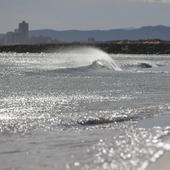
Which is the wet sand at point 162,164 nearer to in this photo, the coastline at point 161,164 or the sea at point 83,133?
the coastline at point 161,164

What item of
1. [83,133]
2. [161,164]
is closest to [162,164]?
[161,164]

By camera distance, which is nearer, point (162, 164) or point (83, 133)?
point (162, 164)

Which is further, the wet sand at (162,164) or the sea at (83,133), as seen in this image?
the sea at (83,133)

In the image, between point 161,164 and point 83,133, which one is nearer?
point 161,164

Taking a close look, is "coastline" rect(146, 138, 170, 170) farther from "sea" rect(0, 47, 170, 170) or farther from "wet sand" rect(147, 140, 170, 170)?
"sea" rect(0, 47, 170, 170)

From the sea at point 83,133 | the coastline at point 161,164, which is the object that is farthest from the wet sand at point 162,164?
the sea at point 83,133

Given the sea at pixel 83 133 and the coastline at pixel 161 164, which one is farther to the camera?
the sea at pixel 83 133

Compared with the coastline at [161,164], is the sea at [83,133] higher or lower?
lower

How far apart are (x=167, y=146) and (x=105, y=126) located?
6.42 metres

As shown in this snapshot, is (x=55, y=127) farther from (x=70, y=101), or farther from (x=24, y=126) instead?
(x=70, y=101)

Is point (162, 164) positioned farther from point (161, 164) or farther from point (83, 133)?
point (83, 133)

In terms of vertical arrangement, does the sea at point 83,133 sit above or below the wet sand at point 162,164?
below

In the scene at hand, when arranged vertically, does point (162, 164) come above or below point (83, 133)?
above

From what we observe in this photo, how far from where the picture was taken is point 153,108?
35.8 m
